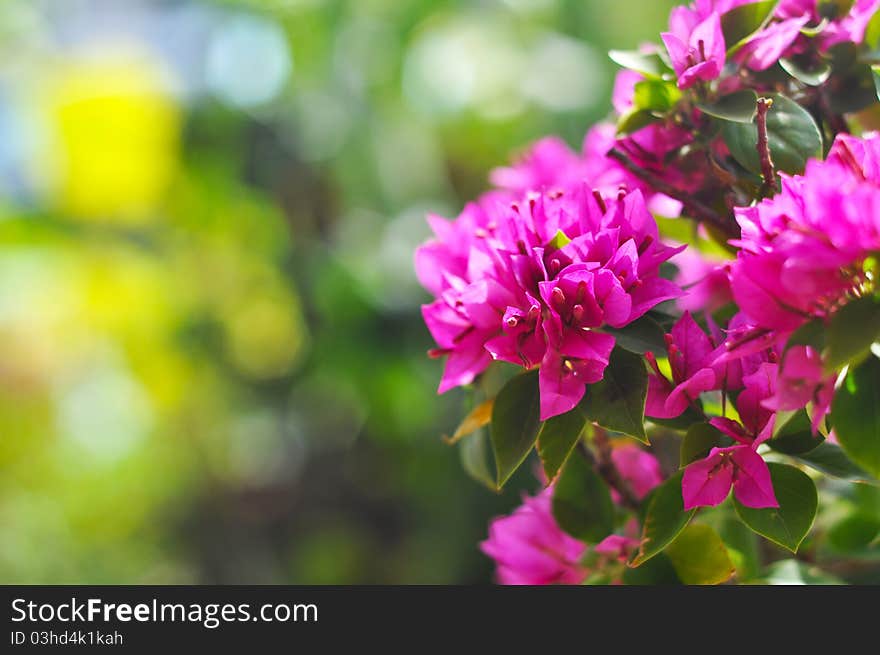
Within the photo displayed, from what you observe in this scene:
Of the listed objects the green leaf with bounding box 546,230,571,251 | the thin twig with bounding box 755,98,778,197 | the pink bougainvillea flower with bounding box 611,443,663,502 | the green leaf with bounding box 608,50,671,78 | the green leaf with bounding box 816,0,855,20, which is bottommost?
the pink bougainvillea flower with bounding box 611,443,663,502

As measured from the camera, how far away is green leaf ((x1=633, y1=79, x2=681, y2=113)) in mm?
453

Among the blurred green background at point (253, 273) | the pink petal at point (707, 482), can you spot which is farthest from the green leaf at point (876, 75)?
the blurred green background at point (253, 273)

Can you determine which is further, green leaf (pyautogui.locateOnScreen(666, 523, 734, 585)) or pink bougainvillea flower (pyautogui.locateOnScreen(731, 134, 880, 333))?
green leaf (pyautogui.locateOnScreen(666, 523, 734, 585))

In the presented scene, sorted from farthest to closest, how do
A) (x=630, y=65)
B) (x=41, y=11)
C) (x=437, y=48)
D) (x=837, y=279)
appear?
1. (x=41, y=11)
2. (x=437, y=48)
3. (x=630, y=65)
4. (x=837, y=279)

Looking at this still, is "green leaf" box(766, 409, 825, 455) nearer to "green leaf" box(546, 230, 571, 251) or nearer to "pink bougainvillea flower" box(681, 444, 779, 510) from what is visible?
"pink bougainvillea flower" box(681, 444, 779, 510)

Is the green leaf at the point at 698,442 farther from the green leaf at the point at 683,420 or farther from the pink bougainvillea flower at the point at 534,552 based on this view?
the pink bougainvillea flower at the point at 534,552

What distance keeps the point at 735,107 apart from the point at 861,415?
16 centimetres

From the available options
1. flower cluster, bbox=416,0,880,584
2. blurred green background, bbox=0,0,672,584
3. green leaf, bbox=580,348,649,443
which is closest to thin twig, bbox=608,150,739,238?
flower cluster, bbox=416,0,880,584

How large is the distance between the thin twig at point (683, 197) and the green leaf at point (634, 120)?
15mm

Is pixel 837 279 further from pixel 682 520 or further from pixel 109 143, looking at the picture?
pixel 109 143

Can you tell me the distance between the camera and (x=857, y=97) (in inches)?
18.7

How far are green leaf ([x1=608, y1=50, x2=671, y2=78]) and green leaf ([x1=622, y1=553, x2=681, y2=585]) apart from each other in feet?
0.82

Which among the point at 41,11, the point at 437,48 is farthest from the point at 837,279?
the point at 41,11
